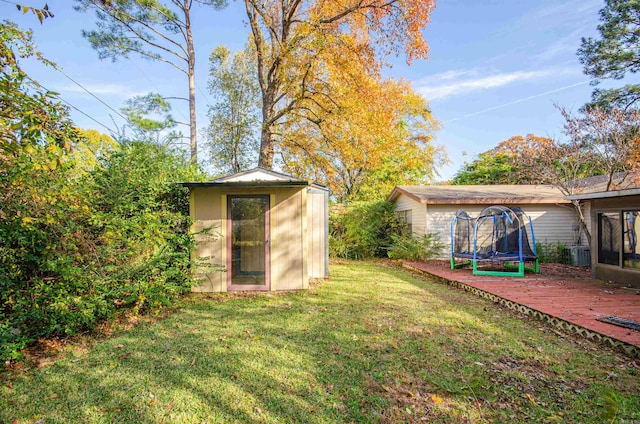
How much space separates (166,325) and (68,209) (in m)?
1.96

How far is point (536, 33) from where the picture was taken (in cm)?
1159

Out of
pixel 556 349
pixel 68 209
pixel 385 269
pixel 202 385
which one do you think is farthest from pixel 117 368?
pixel 385 269

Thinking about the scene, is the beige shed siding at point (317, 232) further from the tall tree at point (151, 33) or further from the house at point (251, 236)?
the tall tree at point (151, 33)

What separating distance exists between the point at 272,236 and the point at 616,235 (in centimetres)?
729

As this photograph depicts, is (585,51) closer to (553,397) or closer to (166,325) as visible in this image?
(553,397)

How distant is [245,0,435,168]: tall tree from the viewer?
1124 cm

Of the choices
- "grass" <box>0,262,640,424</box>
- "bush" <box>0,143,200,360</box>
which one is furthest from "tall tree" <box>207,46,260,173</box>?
"grass" <box>0,262,640,424</box>

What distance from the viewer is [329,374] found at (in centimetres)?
306

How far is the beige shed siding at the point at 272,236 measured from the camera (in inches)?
255

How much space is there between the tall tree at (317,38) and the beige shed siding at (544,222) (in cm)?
566

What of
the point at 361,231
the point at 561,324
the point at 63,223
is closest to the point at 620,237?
the point at 561,324

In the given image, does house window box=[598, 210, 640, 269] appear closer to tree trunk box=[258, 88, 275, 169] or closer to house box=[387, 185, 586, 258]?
house box=[387, 185, 586, 258]

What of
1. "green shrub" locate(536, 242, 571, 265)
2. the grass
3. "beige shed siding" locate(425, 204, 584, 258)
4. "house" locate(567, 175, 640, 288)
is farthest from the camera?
"beige shed siding" locate(425, 204, 584, 258)

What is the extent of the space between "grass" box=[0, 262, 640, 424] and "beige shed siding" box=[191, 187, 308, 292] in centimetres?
156
